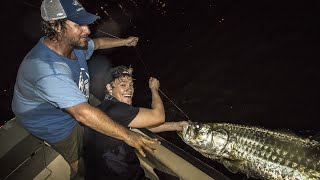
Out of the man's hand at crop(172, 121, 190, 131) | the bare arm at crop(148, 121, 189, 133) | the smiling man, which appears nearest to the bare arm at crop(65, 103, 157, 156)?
the smiling man

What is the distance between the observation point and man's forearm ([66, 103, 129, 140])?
2.89 metres

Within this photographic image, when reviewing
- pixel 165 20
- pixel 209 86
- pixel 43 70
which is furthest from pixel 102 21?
pixel 43 70

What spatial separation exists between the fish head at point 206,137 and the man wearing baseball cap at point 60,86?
1.74 m

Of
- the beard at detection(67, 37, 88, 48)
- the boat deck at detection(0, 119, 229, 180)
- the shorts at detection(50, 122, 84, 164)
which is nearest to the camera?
the beard at detection(67, 37, 88, 48)

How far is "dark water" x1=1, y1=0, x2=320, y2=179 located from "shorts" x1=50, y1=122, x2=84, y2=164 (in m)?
2.71

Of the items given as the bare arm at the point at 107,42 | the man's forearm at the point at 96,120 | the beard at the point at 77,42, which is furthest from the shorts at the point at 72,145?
the bare arm at the point at 107,42

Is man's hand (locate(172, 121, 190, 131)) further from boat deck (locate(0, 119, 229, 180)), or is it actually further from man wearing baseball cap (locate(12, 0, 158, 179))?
man wearing baseball cap (locate(12, 0, 158, 179))

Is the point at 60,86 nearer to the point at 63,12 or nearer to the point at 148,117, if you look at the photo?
the point at 63,12

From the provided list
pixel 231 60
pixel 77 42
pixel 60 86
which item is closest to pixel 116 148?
pixel 60 86

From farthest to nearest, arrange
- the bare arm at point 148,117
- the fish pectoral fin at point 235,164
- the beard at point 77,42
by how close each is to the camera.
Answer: the fish pectoral fin at point 235,164
the bare arm at point 148,117
the beard at point 77,42

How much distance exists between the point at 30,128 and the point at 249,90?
4749mm

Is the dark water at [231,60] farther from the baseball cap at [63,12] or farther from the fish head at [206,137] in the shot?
the baseball cap at [63,12]

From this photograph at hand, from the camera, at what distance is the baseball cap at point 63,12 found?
10.4 feet

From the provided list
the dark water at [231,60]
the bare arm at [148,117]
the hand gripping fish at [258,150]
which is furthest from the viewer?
the dark water at [231,60]
